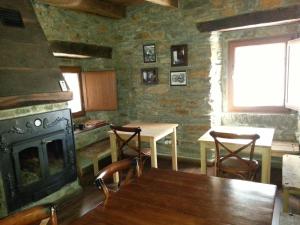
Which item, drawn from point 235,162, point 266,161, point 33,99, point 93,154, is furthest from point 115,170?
point 93,154

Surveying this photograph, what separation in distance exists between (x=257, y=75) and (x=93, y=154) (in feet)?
9.44

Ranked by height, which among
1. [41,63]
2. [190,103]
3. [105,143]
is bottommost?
[105,143]

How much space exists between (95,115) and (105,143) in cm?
73

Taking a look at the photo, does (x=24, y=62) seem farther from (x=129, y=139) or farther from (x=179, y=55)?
(x=179, y=55)

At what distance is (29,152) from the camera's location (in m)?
3.14

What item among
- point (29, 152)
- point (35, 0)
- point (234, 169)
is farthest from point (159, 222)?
point (35, 0)

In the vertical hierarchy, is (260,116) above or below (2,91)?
below

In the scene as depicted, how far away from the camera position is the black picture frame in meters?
4.35

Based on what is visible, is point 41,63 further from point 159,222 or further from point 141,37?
point 159,222

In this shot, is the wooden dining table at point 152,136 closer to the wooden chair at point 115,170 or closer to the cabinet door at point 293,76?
the wooden chair at point 115,170

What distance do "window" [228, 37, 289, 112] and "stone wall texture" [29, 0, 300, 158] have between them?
132 millimetres

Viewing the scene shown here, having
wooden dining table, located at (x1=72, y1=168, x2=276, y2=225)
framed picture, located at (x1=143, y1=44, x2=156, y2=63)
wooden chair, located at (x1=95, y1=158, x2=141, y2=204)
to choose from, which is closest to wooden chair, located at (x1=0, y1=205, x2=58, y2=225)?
wooden dining table, located at (x1=72, y1=168, x2=276, y2=225)

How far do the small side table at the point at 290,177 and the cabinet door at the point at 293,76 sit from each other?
69cm

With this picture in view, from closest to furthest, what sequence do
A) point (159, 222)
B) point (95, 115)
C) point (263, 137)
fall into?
point (159, 222)
point (263, 137)
point (95, 115)
